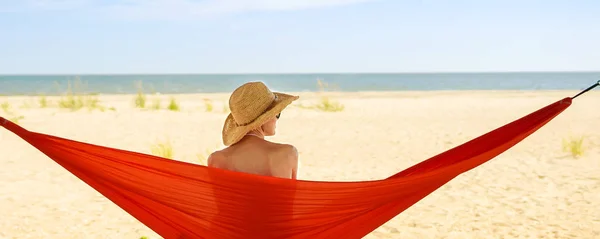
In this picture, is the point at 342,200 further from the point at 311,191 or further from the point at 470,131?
the point at 470,131

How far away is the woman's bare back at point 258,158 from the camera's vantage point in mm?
2168

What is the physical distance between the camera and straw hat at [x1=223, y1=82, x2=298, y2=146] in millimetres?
2189

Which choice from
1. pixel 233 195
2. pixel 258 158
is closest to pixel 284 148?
pixel 258 158

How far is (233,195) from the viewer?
2154mm

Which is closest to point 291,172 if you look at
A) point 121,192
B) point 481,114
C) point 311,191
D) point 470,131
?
point 311,191

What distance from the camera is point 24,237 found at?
389 centimetres

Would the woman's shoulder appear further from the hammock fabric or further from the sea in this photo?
the sea

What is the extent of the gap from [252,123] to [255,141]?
0.06 m

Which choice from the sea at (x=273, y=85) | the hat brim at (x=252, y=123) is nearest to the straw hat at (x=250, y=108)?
the hat brim at (x=252, y=123)

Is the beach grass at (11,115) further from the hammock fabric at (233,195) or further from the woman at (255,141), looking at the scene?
the woman at (255,141)

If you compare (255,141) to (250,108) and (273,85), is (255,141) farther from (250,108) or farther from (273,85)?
(273,85)

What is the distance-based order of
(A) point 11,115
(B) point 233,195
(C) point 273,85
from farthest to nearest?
1. (C) point 273,85
2. (A) point 11,115
3. (B) point 233,195

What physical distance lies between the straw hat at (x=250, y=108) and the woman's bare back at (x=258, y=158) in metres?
0.04

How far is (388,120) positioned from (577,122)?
242cm
